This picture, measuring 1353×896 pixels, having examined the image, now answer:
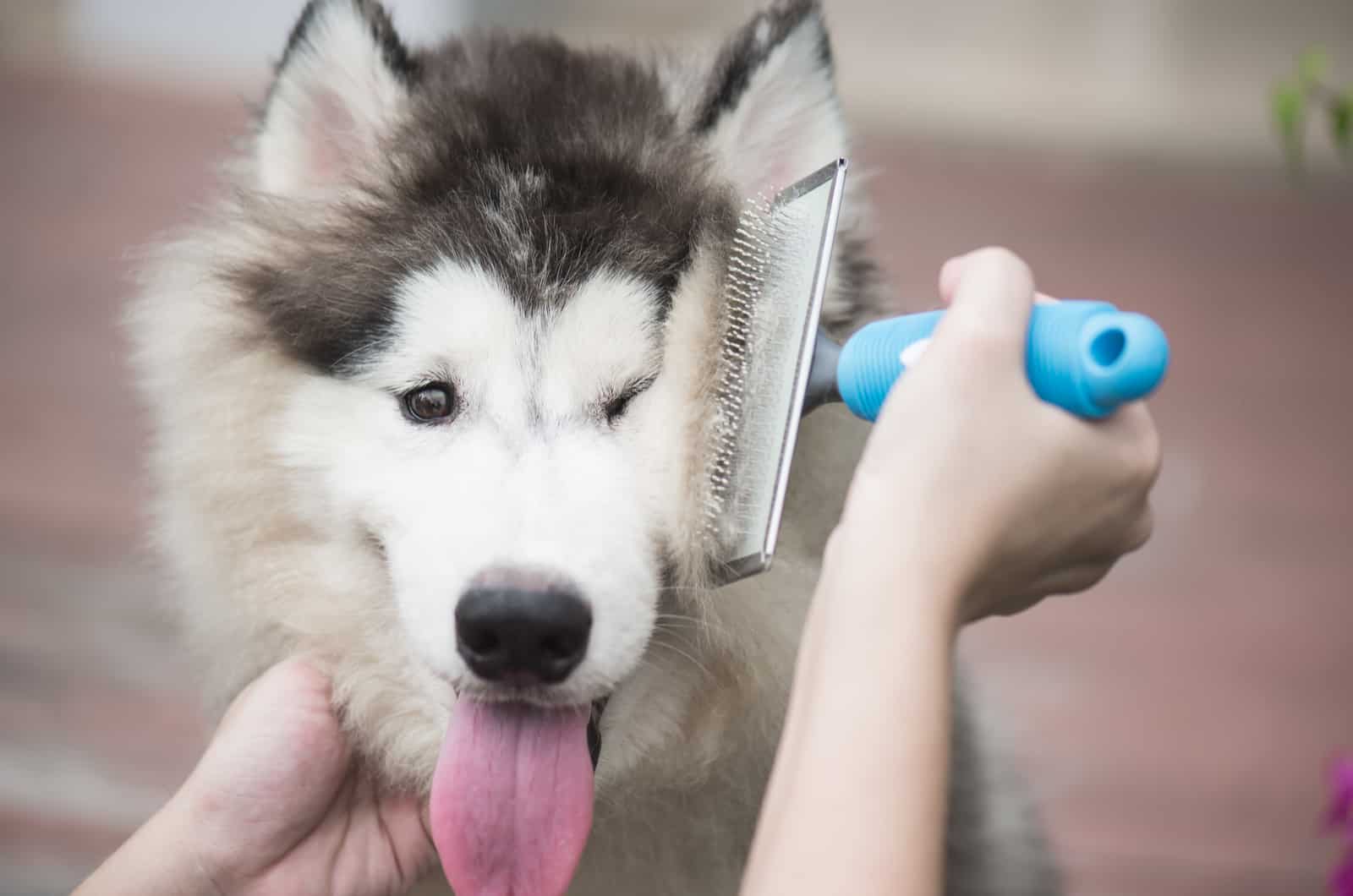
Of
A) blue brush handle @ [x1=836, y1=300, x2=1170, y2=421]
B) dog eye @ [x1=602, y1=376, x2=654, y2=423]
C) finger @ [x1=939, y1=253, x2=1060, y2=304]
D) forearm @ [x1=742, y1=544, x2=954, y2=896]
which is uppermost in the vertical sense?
finger @ [x1=939, y1=253, x2=1060, y2=304]

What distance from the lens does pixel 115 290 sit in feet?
19.2

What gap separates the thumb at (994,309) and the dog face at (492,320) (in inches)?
19.3

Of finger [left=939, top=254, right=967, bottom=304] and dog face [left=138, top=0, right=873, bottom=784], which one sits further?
dog face [left=138, top=0, right=873, bottom=784]

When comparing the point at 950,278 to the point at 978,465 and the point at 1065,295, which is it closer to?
the point at 978,465

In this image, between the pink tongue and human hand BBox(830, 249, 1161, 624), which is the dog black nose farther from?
human hand BBox(830, 249, 1161, 624)

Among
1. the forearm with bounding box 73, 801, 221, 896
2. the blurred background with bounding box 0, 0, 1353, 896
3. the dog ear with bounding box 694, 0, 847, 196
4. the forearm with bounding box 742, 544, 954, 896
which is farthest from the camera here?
the blurred background with bounding box 0, 0, 1353, 896

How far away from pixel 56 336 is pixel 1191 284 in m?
5.39

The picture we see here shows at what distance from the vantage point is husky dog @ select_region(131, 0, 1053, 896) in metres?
1.60

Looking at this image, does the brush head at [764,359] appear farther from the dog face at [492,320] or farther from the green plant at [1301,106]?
the green plant at [1301,106]

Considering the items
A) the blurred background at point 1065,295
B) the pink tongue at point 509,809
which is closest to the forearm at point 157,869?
the pink tongue at point 509,809

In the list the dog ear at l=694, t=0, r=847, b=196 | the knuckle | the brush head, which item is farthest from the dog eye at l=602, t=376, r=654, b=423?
the knuckle

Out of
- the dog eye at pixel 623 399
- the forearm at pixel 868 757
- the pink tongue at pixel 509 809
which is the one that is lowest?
the pink tongue at pixel 509 809

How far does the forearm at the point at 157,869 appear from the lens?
1.73 meters

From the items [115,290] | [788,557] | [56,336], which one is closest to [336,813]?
[788,557]
